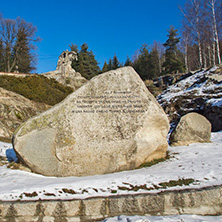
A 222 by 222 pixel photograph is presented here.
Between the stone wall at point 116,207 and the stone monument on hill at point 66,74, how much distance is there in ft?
84.2

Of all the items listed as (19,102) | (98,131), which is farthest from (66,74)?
(98,131)

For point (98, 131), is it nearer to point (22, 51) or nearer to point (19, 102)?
point (19, 102)

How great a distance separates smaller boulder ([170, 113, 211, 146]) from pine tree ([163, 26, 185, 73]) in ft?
109

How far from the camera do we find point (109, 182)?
3842mm

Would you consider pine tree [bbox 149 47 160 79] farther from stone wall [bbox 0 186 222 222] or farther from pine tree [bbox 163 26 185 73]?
stone wall [bbox 0 186 222 222]

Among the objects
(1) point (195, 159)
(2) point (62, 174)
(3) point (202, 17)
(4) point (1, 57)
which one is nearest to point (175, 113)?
(1) point (195, 159)

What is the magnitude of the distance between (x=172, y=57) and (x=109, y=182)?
3912cm

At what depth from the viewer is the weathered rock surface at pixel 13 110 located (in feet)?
36.2

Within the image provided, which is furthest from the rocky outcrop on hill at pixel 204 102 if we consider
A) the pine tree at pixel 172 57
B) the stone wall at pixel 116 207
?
the pine tree at pixel 172 57

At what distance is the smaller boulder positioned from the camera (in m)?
7.21

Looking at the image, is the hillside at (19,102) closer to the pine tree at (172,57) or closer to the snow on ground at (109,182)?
the snow on ground at (109,182)

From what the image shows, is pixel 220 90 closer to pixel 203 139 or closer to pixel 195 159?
pixel 203 139

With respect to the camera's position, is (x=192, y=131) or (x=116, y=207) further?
(x=192, y=131)

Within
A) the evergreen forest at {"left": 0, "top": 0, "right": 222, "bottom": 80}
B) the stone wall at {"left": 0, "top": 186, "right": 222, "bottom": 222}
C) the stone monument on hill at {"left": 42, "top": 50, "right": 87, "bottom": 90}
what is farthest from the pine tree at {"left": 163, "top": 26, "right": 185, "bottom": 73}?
the stone wall at {"left": 0, "top": 186, "right": 222, "bottom": 222}
